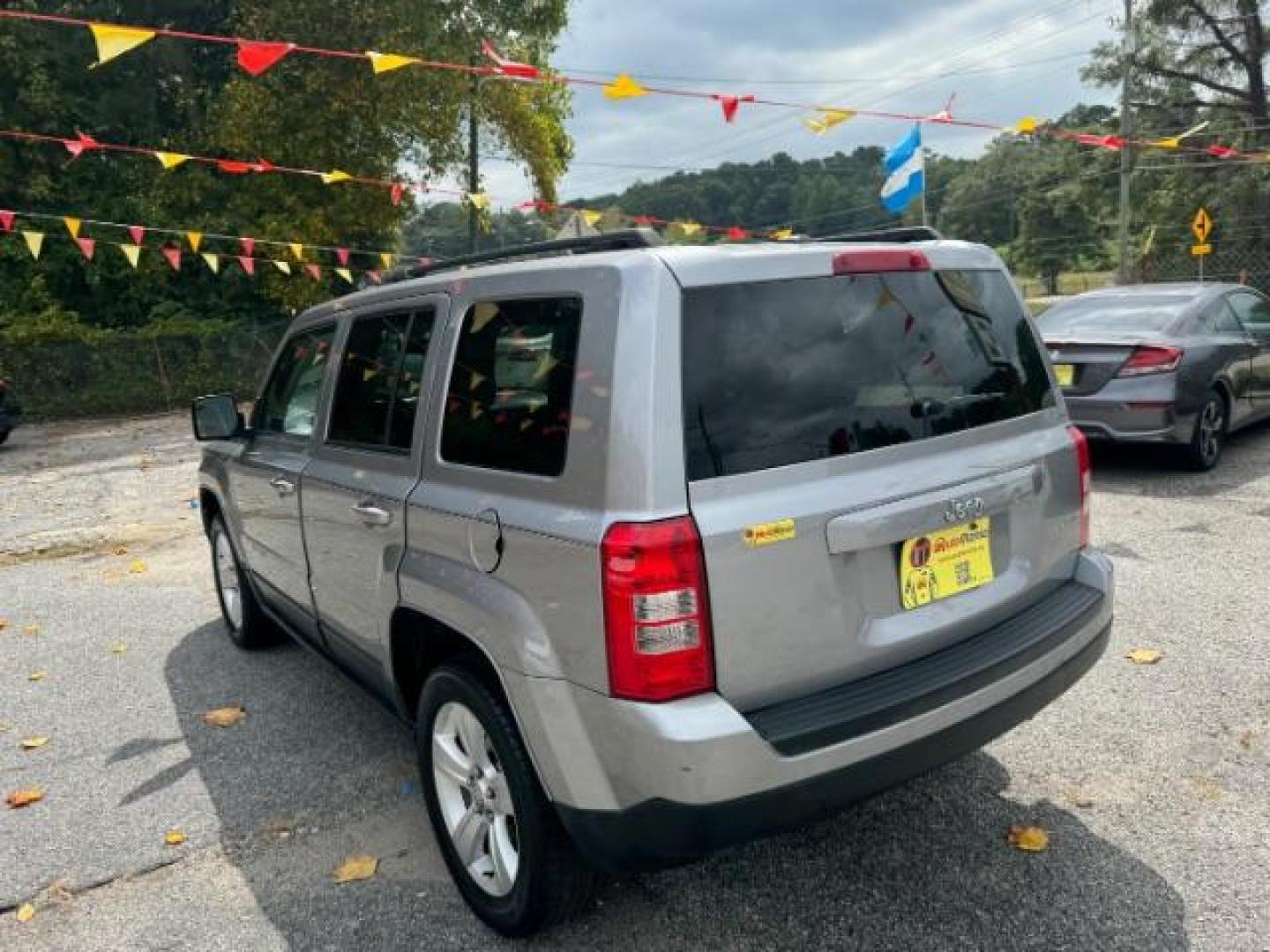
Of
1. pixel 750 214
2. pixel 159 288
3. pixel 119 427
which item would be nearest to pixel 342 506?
pixel 119 427

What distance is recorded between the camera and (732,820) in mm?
2098

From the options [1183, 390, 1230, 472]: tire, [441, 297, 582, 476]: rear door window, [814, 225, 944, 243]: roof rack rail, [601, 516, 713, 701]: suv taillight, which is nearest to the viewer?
[601, 516, 713, 701]: suv taillight

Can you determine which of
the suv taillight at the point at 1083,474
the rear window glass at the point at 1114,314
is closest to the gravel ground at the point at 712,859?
the suv taillight at the point at 1083,474

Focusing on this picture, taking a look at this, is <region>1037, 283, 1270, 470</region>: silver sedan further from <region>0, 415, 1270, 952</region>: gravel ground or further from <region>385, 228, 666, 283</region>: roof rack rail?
<region>385, 228, 666, 283</region>: roof rack rail

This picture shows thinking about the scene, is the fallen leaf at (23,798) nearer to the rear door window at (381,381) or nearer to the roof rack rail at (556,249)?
the rear door window at (381,381)

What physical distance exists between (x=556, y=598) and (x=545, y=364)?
0.60 m

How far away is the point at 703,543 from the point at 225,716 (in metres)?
3.13

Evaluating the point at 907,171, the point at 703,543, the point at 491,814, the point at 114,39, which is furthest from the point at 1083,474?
the point at 907,171

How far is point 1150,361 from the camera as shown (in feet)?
23.6

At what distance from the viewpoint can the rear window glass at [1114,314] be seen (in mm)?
7613

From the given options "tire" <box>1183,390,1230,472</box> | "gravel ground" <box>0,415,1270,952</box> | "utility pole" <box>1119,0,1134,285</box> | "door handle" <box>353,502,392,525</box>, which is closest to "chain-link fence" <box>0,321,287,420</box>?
"gravel ground" <box>0,415,1270,952</box>

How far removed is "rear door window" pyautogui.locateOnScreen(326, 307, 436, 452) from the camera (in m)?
2.97

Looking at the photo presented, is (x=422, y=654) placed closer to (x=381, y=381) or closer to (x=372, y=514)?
(x=372, y=514)

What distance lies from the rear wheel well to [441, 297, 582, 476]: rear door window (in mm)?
515
